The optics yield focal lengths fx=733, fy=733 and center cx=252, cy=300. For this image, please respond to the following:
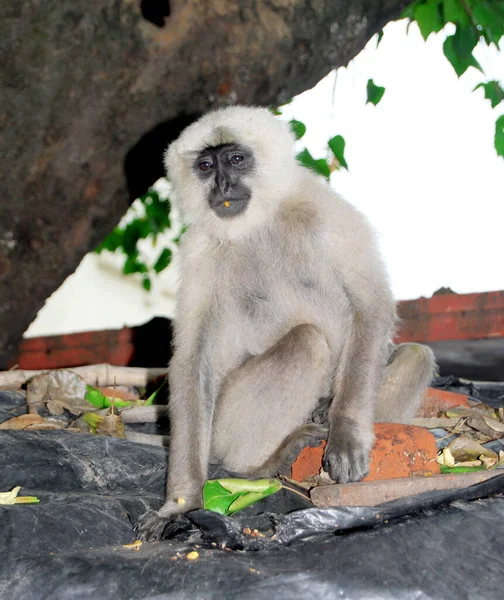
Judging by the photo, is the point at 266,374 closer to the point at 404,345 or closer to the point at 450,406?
the point at 404,345

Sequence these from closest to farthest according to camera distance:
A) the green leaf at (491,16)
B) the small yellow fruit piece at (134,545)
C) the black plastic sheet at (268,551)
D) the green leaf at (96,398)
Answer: the black plastic sheet at (268,551) → the small yellow fruit piece at (134,545) → the green leaf at (96,398) → the green leaf at (491,16)

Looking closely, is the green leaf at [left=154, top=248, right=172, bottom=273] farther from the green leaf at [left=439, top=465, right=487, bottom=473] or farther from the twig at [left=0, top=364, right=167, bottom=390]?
the green leaf at [left=439, top=465, right=487, bottom=473]

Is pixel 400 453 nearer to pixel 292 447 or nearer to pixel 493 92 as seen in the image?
pixel 292 447

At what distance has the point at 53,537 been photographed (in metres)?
2.20

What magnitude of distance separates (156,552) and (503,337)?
3842 millimetres

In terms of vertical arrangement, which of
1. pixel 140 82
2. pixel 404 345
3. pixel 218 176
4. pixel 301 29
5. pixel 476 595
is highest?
pixel 301 29

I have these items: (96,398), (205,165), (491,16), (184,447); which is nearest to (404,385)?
(184,447)

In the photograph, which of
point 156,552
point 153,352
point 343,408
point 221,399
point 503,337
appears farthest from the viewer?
point 153,352

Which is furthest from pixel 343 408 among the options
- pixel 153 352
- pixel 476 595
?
pixel 153 352

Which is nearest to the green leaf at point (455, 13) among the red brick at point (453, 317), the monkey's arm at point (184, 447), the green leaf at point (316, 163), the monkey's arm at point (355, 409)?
the green leaf at point (316, 163)

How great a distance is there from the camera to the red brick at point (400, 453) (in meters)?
2.91

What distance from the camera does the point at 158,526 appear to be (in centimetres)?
255

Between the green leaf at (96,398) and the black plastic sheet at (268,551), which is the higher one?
the green leaf at (96,398)

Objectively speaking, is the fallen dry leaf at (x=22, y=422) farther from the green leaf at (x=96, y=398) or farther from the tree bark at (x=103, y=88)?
the tree bark at (x=103, y=88)
